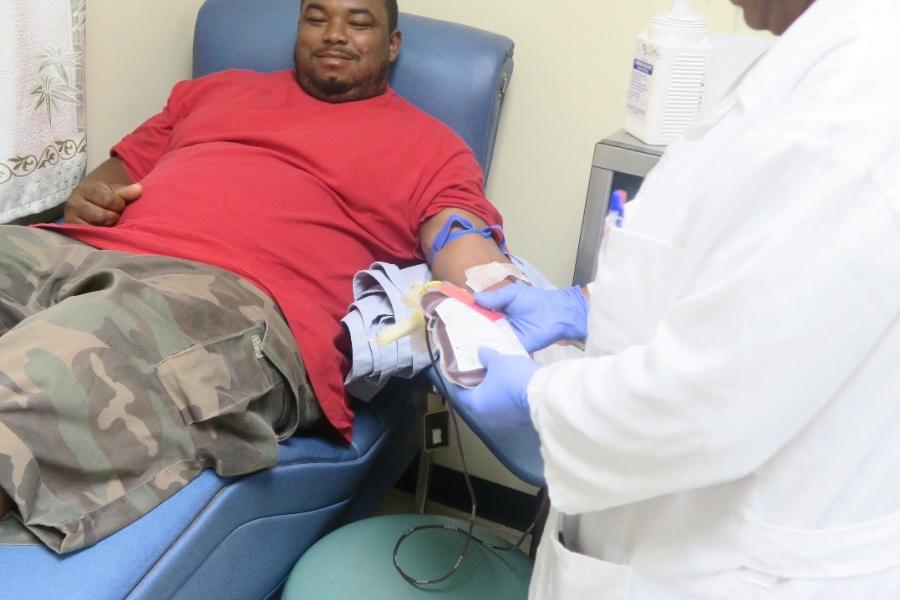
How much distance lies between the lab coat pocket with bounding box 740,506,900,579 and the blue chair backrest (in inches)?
45.0

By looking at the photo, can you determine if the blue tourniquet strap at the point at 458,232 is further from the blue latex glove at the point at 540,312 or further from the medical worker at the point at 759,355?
the medical worker at the point at 759,355

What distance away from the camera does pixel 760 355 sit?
58cm

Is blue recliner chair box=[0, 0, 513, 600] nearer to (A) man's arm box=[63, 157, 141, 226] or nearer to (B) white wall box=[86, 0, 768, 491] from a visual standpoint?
(B) white wall box=[86, 0, 768, 491]

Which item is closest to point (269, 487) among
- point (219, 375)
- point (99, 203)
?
point (219, 375)

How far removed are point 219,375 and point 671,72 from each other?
834 mm

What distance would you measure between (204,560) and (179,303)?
355 millimetres

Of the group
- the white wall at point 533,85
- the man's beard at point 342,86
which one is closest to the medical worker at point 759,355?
the white wall at point 533,85

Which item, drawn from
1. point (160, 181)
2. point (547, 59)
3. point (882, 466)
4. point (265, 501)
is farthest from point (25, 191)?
point (882, 466)

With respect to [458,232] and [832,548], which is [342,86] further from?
[832,548]

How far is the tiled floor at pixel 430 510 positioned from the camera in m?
1.91

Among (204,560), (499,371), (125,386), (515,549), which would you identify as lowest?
(515,549)

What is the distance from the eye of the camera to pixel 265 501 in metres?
1.16

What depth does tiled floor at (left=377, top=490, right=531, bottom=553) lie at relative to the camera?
1.91 m

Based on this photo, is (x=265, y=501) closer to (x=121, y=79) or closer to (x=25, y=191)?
(x=25, y=191)
